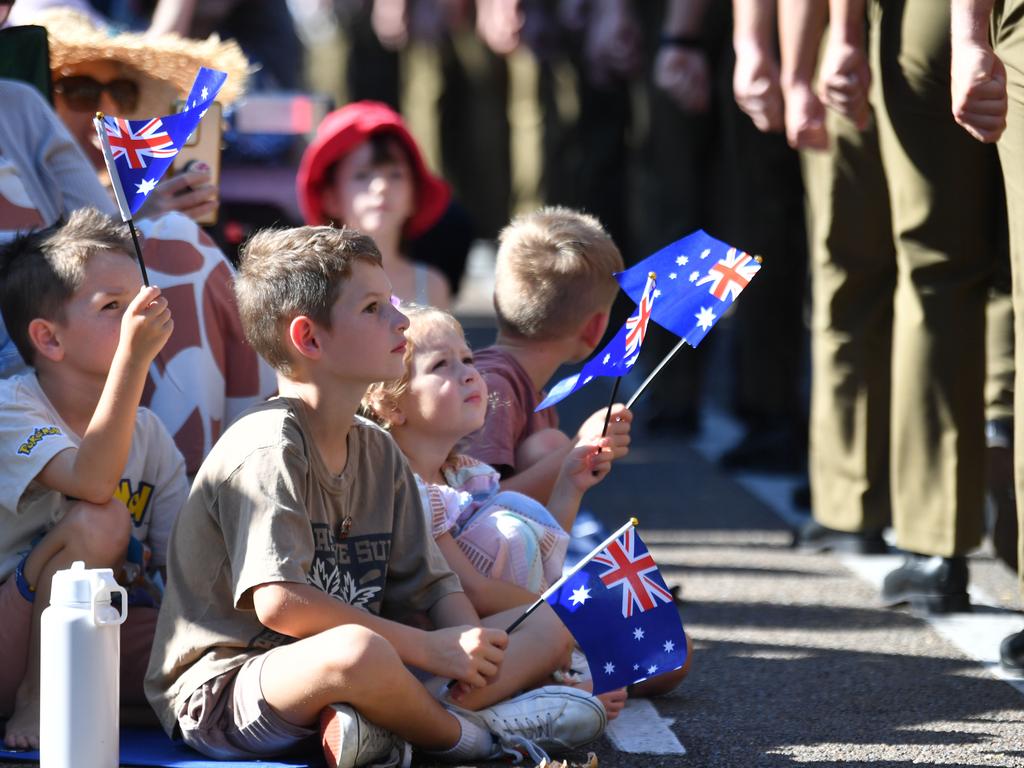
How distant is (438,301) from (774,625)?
174cm

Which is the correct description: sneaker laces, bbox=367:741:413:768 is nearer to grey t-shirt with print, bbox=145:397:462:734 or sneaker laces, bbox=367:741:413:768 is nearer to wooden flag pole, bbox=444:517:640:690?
wooden flag pole, bbox=444:517:640:690

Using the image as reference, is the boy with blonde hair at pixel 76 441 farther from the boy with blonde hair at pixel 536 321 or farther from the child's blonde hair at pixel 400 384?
the boy with blonde hair at pixel 536 321

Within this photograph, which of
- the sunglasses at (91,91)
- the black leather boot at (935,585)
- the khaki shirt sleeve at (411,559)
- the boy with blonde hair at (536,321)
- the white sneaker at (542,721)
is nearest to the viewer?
the white sneaker at (542,721)

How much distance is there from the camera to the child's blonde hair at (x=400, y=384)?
366 centimetres

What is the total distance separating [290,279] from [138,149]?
0.40 meters

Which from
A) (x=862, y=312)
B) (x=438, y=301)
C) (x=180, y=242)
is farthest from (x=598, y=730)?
(x=438, y=301)

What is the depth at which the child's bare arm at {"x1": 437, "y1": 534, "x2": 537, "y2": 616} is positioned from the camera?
11.7ft

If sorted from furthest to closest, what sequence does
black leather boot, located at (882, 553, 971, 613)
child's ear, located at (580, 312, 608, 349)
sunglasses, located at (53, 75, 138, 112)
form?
black leather boot, located at (882, 553, 971, 613), sunglasses, located at (53, 75, 138, 112), child's ear, located at (580, 312, 608, 349)

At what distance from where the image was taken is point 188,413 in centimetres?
393

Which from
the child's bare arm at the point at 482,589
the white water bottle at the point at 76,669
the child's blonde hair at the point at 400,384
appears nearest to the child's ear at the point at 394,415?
the child's blonde hair at the point at 400,384

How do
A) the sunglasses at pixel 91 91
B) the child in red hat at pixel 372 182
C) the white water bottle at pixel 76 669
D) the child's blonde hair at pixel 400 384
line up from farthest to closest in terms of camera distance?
the child in red hat at pixel 372 182 < the sunglasses at pixel 91 91 < the child's blonde hair at pixel 400 384 < the white water bottle at pixel 76 669

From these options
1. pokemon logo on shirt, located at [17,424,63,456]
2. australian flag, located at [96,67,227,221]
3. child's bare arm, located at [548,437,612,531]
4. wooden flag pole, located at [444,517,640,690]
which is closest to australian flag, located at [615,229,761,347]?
child's bare arm, located at [548,437,612,531]

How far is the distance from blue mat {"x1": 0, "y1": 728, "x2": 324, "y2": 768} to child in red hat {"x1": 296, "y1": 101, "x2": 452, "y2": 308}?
241cm

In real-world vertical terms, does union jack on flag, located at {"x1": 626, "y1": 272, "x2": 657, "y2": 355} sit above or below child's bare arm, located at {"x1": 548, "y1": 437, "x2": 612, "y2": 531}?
above
